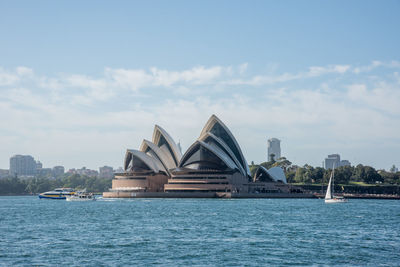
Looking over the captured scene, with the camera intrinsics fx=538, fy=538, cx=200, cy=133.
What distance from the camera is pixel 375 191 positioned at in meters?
153

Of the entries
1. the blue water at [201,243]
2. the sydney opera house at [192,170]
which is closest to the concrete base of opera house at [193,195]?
the sydney opera house at [192,170]

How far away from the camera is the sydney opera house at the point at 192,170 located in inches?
4796

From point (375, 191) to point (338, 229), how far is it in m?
113

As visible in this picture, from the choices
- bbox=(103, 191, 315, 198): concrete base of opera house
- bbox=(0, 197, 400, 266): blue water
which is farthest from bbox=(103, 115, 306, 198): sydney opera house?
bbox=(0, 197, 400, 266): blue water

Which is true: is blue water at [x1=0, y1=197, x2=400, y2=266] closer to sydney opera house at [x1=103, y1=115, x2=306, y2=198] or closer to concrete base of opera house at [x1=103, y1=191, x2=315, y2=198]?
concrete base of opera house at [x1=103, y1=191, x2=315, y2=198]

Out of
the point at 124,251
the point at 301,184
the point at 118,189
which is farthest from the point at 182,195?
the point at 124,251

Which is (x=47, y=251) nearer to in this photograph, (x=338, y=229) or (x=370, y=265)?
(x=370, y=265)

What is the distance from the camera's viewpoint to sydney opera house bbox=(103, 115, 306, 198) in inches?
4796

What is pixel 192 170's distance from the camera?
123 m

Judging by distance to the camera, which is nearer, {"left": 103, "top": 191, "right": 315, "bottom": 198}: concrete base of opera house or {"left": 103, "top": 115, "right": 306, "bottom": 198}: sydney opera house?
{"left": 103, "top": 191, "right": 315, "bottom": 198}: concrete base of opera house

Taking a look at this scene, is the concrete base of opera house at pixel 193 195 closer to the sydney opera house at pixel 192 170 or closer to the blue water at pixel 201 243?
the sydney opera house at pixel 192 170

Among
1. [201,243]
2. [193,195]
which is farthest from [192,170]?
[201,243]

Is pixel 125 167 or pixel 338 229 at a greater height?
pixel 125 167

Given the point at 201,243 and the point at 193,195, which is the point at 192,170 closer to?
the point at 193,195
